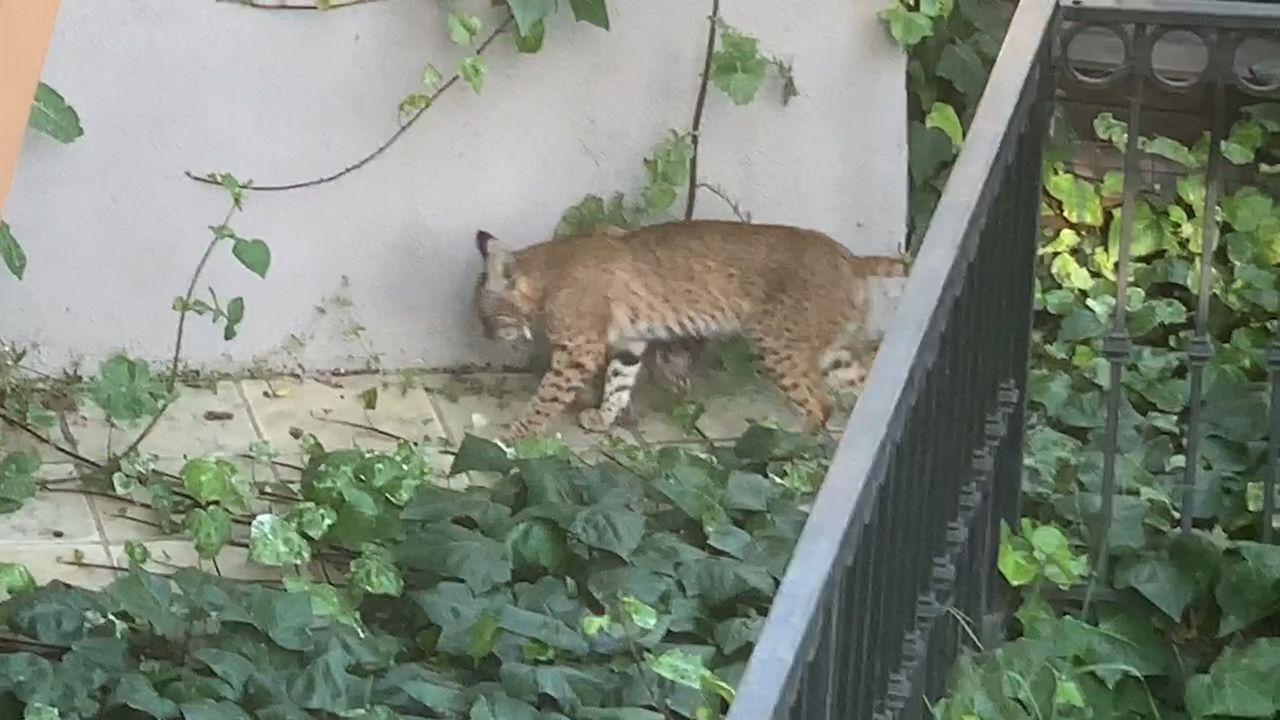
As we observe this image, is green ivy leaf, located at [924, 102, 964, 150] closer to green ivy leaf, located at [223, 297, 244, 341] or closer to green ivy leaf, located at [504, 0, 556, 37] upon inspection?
green ivy leaf, located at [504, 0, 556, 37]

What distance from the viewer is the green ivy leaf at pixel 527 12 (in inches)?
201

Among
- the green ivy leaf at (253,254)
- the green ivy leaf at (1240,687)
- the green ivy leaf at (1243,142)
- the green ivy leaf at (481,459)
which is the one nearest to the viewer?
the green ivy leaf at (1240,687)

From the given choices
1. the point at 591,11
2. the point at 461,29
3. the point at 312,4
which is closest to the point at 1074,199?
the point at 591,11

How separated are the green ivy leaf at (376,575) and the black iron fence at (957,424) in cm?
118

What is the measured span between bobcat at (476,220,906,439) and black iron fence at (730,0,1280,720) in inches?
54.1

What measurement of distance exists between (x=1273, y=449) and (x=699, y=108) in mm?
2157

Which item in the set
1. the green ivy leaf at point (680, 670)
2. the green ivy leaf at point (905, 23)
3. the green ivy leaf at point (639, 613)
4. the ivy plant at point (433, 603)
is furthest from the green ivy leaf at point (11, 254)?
the green ivy leaf at point (680, 670)

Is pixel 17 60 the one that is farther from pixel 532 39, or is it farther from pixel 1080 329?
pixel 1080 329

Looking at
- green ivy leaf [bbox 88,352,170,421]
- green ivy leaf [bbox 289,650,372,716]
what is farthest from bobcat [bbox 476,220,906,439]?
green ivy leaf [bbox 289,650,372,716]

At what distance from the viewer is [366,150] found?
524cm

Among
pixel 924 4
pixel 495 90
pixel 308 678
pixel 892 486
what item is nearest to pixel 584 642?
pixel 308 678

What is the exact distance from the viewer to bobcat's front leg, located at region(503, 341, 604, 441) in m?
5.18

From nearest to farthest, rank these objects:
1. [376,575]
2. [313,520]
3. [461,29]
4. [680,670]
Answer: [680,670] → [376,575] → [313,520] → [461,29]

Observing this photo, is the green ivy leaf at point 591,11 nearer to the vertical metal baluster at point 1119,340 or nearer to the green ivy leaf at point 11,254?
the green ivy leaf at point 11,254
